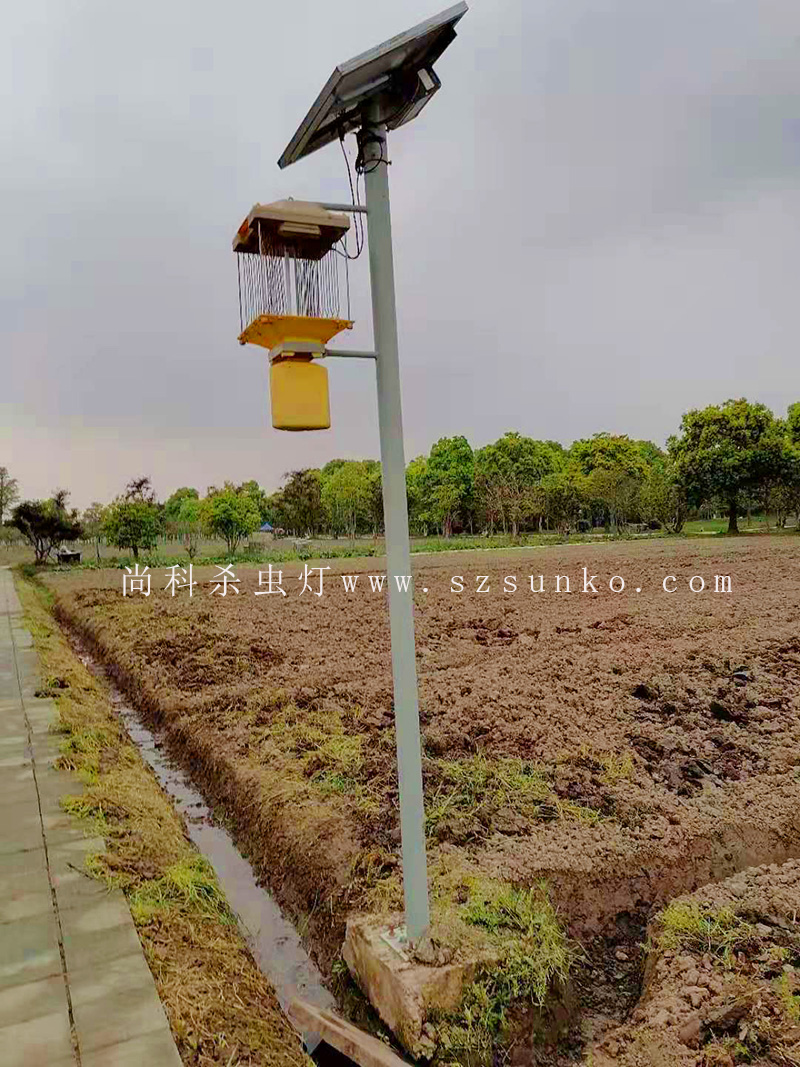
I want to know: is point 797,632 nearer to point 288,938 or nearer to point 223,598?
point 288,938

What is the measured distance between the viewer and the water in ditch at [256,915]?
116 inches

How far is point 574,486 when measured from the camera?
38438 millimetres

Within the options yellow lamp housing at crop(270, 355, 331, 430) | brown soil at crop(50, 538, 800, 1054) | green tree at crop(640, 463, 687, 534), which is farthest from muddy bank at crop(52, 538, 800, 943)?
green tree at crop(640, 463, 687, 534)

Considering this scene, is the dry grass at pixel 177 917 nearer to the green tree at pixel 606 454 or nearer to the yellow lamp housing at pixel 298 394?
the yellow lamp housing at pixel 298 394

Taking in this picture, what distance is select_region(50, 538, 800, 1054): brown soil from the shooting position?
3309 millimetres

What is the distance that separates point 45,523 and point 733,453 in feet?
91.1

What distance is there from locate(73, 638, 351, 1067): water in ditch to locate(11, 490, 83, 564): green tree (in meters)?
27.7

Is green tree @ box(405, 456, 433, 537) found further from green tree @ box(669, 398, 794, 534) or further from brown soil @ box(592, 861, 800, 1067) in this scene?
brown soil @ box(592, 861, 800, 1067)

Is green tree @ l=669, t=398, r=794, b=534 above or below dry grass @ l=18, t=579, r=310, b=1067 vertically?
above

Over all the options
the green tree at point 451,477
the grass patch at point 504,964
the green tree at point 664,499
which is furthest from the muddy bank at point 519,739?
the green tree at point 451,477

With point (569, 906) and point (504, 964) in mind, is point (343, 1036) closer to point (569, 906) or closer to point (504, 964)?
point (504, 964)

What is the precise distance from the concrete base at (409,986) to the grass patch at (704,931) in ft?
2.16

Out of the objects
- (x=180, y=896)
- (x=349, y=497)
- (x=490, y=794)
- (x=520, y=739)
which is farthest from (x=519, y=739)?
(x=349, y=497)

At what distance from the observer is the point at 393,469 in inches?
94.6
